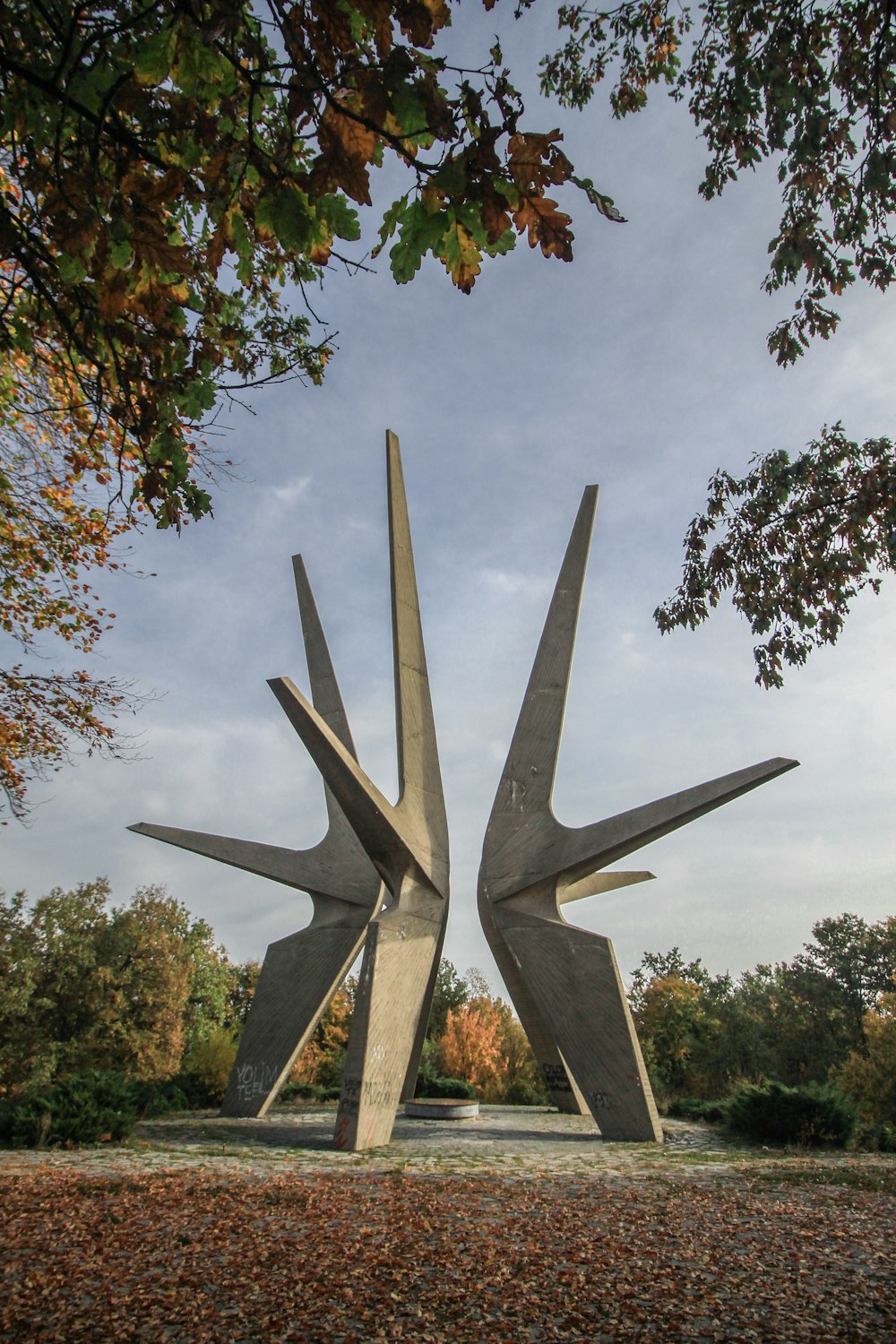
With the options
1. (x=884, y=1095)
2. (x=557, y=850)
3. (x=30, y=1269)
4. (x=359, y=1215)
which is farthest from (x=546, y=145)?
(x=884, y=1095)

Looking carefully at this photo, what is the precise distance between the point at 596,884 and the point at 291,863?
5.29 m

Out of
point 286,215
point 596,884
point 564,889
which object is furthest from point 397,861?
point 286,215

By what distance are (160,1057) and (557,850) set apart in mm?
8102

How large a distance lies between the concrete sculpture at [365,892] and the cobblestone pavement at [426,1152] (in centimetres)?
67

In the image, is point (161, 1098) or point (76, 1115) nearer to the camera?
point (76, 1115)

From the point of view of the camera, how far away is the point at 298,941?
13.0 m

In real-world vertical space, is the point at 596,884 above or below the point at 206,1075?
above

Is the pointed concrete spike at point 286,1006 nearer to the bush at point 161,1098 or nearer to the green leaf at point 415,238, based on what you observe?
the bush at point 161,1098

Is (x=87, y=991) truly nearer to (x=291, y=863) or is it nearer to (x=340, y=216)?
(x=291, y=863)

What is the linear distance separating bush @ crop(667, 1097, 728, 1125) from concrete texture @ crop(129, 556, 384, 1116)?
6441 mm

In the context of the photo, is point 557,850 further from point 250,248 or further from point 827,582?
point 250,248

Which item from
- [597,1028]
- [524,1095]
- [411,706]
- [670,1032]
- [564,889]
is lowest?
[524,1095]

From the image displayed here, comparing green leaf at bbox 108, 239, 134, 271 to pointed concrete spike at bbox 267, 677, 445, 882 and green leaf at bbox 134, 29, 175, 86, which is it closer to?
green leaf at bbox 134, 29, 175, 86

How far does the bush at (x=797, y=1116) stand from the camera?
34.6 ft
